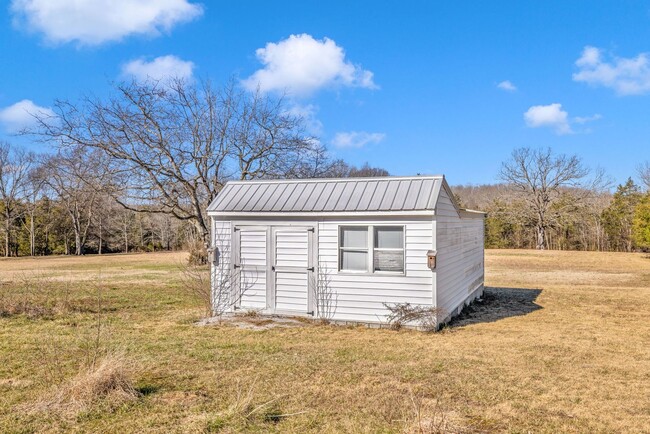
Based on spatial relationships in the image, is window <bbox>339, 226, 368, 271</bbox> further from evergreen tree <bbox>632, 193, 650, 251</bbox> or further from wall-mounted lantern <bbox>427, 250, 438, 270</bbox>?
evergreen tree <bbox>632, 193, 650, 251</bbox>

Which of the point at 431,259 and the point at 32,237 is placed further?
the point at 32,237

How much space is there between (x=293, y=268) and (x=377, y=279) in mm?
1607

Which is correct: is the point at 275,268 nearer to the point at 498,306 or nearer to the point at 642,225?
the point at 498,306

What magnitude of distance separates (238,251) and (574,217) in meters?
31.5

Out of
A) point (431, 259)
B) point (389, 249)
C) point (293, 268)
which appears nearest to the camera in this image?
point (431, 259)

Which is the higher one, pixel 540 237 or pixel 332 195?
pixel 332 195

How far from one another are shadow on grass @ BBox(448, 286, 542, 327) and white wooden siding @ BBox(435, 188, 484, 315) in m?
0.27

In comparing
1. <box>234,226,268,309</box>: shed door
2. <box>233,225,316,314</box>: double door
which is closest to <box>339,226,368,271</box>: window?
<box>233,225,316,314</box>: double door

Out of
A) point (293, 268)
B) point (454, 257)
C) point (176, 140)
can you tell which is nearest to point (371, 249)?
point (293, 268)

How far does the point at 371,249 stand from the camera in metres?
8.09

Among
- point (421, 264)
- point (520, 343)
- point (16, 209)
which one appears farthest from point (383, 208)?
point (16, 209)

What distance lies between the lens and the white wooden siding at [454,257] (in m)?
8.09

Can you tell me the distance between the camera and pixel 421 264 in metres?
7.80

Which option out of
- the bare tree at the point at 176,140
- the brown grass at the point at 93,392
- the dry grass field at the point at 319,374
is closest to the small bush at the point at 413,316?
the dry grass field at the point at 319,374
